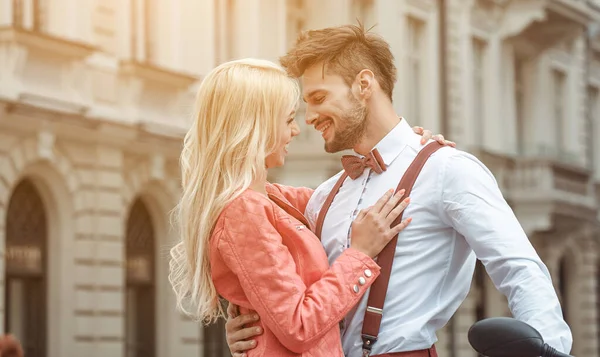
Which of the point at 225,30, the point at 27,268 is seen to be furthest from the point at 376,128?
the point at 225,30

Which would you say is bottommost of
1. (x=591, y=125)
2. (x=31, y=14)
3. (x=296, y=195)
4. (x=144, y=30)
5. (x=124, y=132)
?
(x=296, y=195)

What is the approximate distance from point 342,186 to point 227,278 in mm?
624

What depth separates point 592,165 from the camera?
3622 centimetres

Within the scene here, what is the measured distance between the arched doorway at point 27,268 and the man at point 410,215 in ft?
41.1

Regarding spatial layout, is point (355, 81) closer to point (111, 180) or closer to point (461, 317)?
point (111, 180)

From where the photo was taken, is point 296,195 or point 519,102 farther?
point 519,102

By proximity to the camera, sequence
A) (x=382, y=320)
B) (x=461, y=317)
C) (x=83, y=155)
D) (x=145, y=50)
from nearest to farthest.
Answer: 1. (x=382, y=320)
2. (x=83, y=155)
3. (x=145, y=50)
4. (x=461, y=317)

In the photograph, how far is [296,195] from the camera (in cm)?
502

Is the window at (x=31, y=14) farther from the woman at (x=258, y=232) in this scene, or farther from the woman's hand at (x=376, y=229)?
the woman's hand at (x=376, y=229)

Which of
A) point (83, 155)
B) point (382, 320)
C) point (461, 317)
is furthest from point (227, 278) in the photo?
point (461, 317)

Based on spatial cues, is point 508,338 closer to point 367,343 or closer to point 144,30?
point 367,343

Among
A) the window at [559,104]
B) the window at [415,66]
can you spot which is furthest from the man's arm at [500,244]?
the window at [559,104]

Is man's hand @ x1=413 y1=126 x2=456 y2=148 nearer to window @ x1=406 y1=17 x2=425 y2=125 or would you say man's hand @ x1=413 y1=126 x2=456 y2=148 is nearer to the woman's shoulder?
the woman's shoulder

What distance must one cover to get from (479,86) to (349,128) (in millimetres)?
25101
